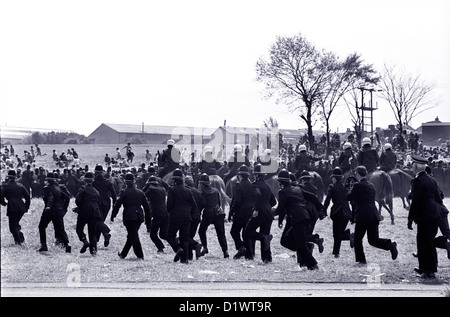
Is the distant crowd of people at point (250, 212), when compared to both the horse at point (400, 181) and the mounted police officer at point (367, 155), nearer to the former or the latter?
the mounted police officer at point (367, 155)

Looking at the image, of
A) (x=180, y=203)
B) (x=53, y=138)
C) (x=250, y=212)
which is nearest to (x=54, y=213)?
(x=180, y=203)

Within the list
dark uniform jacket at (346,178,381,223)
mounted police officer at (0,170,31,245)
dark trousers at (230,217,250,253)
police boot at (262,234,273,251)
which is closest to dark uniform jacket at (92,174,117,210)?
mounted police officer at (0,170,31,245)

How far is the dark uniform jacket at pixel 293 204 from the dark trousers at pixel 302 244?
4.3 inches

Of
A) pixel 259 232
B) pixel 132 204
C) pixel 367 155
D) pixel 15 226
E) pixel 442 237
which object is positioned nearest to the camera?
pixel 442 237

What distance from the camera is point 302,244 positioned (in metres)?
11.2

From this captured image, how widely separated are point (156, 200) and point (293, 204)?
3806 mm

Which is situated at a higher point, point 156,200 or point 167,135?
point 167,135

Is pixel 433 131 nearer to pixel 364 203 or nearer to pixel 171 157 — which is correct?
pixel 171 157

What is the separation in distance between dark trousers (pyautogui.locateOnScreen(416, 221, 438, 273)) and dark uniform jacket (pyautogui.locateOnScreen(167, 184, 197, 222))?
4227 mm

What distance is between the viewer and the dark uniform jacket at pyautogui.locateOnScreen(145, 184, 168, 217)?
13898mm

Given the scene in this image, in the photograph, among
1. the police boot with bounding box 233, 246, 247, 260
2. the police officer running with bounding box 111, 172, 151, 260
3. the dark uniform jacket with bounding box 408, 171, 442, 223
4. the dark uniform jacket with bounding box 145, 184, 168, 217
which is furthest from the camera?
the dark uniform jacket with bounding box 145, 184, 168, 217

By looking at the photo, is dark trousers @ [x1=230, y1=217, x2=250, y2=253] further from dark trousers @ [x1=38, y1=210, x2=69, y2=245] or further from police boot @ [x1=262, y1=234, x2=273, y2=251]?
dark trousers @ [x1=38, y1=210, x2=69, y2=245]
